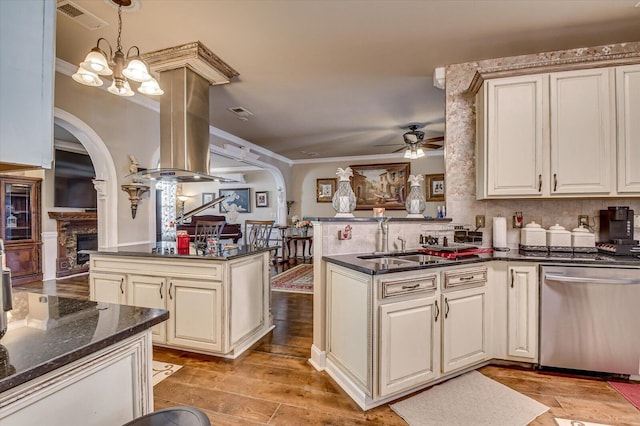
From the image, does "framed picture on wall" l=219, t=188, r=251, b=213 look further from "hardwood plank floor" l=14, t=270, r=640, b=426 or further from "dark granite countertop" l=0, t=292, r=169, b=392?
"dark granite countertop" l=0, t=292, r=169, b=392

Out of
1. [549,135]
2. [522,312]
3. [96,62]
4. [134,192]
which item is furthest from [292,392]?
[134,192]

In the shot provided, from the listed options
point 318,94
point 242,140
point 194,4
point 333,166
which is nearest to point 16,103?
point 194,4

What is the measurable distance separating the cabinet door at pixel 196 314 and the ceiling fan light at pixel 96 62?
1617mm

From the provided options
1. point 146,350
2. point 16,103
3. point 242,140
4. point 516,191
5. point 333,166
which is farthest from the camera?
point 333,166

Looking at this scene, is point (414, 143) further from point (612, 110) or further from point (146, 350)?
point (146, 350)

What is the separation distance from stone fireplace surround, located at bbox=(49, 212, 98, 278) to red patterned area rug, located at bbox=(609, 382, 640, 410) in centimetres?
766

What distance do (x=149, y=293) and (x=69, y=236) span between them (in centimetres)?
455

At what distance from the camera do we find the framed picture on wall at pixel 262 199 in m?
8.37

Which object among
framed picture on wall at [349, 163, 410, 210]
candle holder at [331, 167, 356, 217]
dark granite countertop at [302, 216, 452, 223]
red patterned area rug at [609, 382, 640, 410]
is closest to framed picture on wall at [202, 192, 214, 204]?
framed picture on wall at [349, 163, 410, 210]

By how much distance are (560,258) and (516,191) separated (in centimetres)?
62

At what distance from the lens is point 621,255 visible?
2.36 meters

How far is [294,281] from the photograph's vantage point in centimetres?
520

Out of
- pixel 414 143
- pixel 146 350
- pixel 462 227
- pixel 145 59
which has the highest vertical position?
pixel 145 59

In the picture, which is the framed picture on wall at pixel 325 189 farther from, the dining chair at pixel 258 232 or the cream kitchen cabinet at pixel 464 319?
the cream kitchen cabinet at pixel 464 319
